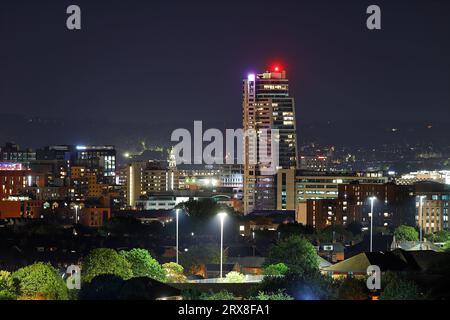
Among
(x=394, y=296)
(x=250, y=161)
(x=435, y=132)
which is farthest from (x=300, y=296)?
(x=435, y=132)

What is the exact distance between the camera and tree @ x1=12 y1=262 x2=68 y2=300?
991 inches

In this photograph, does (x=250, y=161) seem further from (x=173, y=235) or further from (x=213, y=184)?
(x=173, y=235)

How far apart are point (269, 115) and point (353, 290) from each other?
257 feet

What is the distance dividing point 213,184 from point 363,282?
349ft

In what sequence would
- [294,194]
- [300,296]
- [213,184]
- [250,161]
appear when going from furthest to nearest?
[213,184]
[250,161]
[294,194]
[300,296]

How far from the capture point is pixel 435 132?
169 meters

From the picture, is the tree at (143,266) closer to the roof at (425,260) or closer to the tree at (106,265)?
the tree at (106,265)

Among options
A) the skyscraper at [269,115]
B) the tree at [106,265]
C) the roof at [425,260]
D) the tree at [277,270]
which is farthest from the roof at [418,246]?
the skyscraper at [269,115]

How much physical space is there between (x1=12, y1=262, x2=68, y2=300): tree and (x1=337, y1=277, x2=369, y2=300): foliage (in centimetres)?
579

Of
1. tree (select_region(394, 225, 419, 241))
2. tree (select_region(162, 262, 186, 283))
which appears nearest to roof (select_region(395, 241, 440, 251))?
tree (select_region(394, 225, 419, 241))

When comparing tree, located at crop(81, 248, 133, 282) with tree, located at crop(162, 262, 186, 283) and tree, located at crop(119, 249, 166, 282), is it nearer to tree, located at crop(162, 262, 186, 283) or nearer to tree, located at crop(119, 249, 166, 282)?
tree, located at crop(119, 249, 166, 282)

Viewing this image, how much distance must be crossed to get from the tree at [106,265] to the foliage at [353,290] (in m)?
6.05

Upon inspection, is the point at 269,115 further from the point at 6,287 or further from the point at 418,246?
Answer: the point at 6,287

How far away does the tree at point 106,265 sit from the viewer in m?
29.0
